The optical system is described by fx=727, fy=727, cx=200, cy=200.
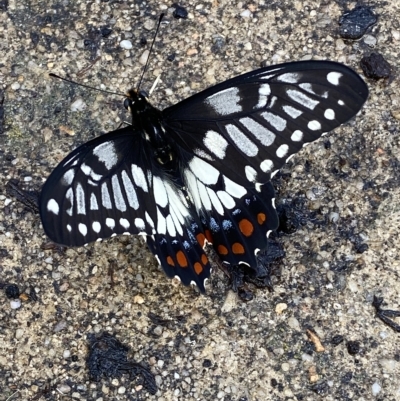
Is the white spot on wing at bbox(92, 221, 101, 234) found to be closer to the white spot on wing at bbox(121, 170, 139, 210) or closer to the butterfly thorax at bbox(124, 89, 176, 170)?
the white spot on wing at bbox(121, 170, 139, 210)

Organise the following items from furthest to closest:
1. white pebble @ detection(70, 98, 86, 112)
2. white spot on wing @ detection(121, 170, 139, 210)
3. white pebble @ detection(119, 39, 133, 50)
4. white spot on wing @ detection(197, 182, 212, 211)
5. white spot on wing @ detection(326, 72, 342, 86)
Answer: white pebble @ detection(119, 39, 133, 50) < white pebble @ detection(70, 98, 86, 112) < white spot on wing @ detection(197, 182, 212, 211) < white spot on wing @ detection(121, 170, 139, 210) < white spot on wing @ detection(326, 72, 342, 86)

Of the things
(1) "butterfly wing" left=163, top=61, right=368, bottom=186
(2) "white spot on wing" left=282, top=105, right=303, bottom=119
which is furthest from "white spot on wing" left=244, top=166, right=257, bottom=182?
(2) "white spot on wing" left=282, top=105, right=303, bottom=119

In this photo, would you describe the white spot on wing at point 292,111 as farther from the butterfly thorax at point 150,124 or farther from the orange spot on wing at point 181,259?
the orange spot on wing at point 181,259

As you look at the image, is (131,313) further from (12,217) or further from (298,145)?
(298,145)

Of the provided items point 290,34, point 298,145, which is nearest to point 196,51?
point 290,34

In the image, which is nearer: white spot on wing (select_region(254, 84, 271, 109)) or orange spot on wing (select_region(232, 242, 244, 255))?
white spot on wing (select_region(254, 84, 271, 109))

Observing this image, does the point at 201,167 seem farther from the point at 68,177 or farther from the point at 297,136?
the point at 68,177
